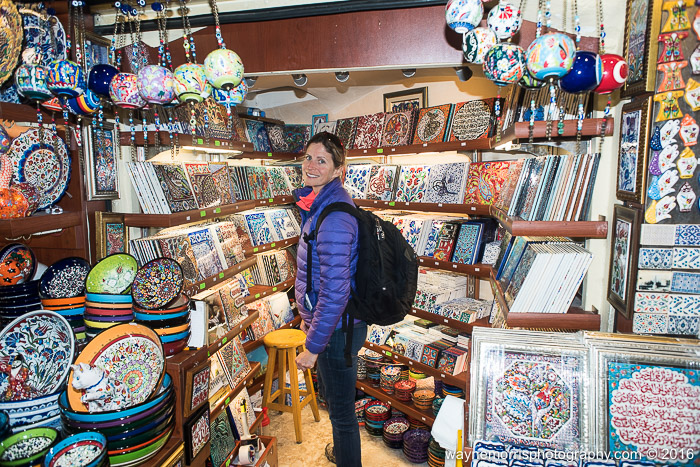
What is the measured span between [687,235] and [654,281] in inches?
7.6

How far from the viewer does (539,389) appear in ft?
4.36

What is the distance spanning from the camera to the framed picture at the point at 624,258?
1.58 metres

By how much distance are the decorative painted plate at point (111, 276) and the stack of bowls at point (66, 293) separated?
9 cm

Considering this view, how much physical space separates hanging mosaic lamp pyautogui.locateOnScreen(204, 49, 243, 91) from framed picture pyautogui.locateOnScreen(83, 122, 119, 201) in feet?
3.28

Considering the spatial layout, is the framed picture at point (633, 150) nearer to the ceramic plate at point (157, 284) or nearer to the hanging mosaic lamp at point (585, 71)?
the hanging mosaic lamp at point (585, 71)

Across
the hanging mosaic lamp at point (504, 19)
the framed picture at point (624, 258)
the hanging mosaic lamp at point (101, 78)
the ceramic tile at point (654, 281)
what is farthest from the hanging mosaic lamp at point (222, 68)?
the ceramic tile at point (654, 281)

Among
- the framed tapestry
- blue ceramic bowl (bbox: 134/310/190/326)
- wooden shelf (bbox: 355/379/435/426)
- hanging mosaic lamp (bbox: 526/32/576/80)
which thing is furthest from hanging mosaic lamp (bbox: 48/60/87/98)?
wooden shelf (bbox: 355/379/435/426)

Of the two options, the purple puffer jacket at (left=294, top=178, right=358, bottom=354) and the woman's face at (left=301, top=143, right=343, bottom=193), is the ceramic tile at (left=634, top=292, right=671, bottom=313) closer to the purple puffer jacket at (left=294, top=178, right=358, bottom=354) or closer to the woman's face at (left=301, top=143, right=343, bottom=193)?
the purple puffer jacket at (left=294, top=178, right=358, bottom=354)

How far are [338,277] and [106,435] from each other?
991 millimetres

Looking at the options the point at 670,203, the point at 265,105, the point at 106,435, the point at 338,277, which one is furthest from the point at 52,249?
the point at 265,105

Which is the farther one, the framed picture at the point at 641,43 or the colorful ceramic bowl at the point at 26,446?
the framed picture at the point at 641,43

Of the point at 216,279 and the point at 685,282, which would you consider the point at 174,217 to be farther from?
the point at 685,282

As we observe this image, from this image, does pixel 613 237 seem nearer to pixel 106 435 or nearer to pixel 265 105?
pixel 106 435

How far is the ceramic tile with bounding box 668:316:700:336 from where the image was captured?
4.99 feet
